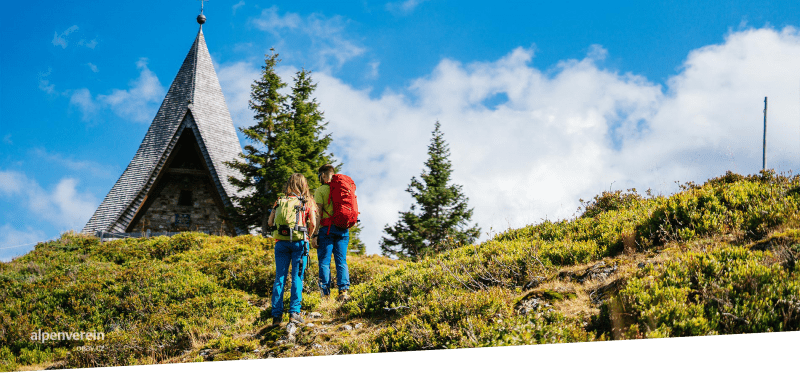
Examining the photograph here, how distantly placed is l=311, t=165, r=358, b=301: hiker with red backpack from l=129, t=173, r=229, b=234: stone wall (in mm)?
12098

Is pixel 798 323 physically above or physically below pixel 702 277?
below

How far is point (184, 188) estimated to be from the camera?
18.0 meters

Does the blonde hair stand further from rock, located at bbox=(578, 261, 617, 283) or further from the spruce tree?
the spruce tree

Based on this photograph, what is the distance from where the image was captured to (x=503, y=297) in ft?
16.5

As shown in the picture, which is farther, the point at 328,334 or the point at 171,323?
the point at 171,323

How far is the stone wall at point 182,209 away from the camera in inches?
684

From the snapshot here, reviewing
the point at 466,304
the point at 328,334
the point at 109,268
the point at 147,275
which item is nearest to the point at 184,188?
the point at 109,268

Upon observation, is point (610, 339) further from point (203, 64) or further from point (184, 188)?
point (203, 64)

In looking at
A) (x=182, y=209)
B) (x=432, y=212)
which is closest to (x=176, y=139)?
(x=182, y=209)

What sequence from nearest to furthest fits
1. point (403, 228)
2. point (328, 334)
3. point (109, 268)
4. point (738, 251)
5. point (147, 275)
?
point (738, 251)
point (328, 334)
point (147, 275)
point (109, 268)
point (403, 228)

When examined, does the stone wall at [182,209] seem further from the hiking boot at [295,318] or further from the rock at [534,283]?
the rock at [534,283]

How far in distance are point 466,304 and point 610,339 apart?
4.60ft

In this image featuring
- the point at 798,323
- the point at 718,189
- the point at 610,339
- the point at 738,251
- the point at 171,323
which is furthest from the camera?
the point at 718,189

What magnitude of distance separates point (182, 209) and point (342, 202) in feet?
45.7
